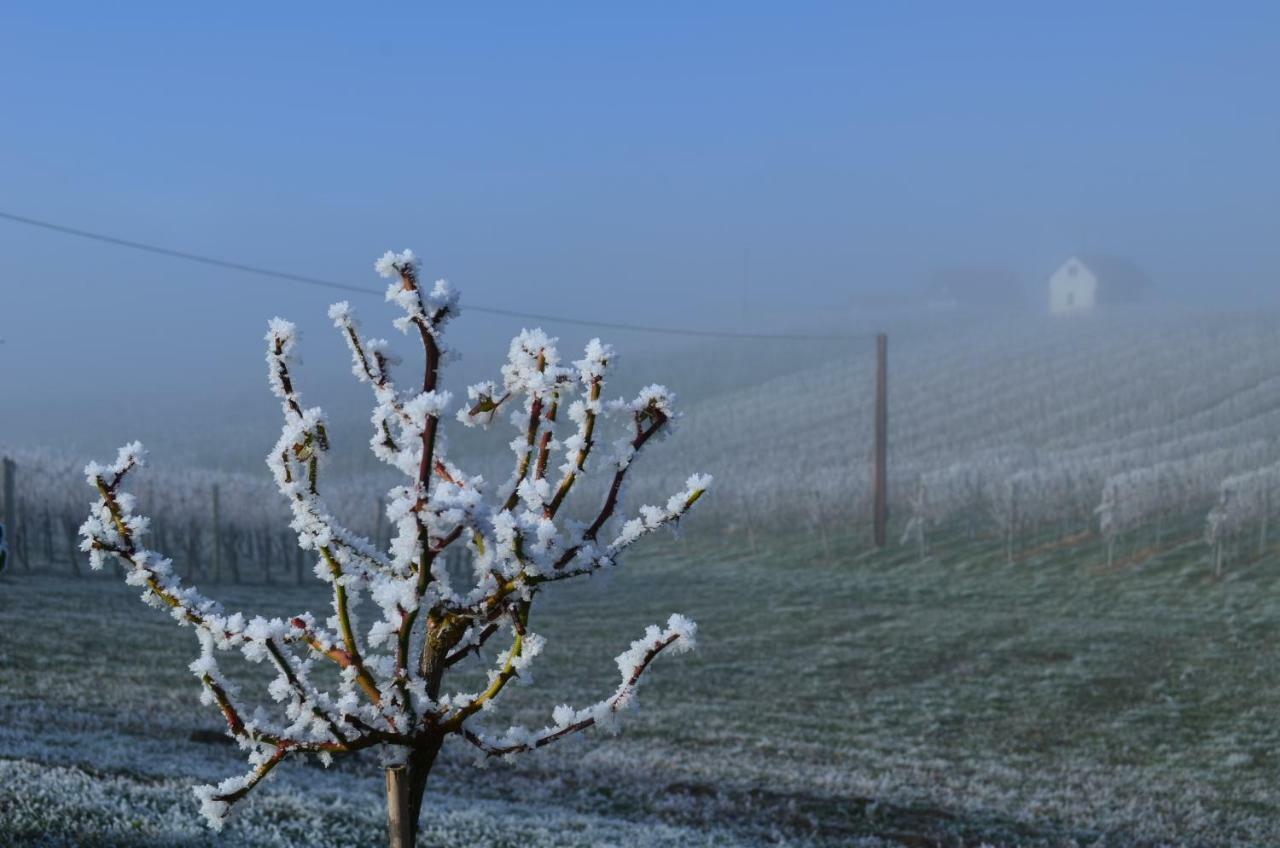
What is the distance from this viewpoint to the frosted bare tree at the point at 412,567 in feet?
17.8

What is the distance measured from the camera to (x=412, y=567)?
17.8 feet

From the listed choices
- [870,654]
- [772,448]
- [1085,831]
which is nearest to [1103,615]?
[870,654]

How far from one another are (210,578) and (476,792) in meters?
39.1

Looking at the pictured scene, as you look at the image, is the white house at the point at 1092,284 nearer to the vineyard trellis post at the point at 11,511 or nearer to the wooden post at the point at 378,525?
the wooden post at the point at 378,525

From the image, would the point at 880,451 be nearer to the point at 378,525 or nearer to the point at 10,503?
the point at 378,525

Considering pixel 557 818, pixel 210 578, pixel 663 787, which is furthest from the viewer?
pixel 210 578

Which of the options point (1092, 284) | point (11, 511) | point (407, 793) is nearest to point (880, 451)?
point (11, 511)

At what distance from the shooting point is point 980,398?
110 metres

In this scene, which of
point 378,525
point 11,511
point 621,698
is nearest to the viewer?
point 621,698

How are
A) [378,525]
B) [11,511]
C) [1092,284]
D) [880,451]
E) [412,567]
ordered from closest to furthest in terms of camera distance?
[412,567] → [11,511] → [880,451] → [378,525] → [1092,284]

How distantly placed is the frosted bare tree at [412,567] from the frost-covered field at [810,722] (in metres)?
0.61

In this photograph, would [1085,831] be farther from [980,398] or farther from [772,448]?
[980,398]

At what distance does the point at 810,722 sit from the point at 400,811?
91.9 feet

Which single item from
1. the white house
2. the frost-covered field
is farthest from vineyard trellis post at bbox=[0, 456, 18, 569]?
the white house
